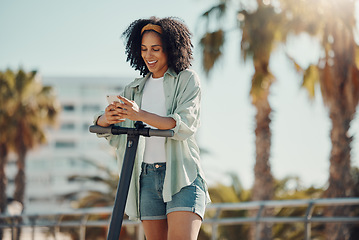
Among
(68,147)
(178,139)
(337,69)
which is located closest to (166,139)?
(178,139)

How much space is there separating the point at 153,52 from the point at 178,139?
0.47m

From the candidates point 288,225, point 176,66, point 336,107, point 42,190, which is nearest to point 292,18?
point 336,107

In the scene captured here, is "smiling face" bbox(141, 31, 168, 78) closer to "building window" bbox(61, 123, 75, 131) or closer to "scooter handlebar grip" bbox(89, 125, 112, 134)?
"scooter handlebar grip" bbox(89, 125, 112, 134)

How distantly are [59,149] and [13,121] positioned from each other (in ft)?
156

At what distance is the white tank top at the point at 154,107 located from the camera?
2.62 meters

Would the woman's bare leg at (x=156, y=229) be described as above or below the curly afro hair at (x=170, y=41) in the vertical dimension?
below

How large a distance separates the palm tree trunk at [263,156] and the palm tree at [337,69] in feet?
4.76

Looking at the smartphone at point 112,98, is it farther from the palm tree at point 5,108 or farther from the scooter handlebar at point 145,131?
the palm tree at point 5,108

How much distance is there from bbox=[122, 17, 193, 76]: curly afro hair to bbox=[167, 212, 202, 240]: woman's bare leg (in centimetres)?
70

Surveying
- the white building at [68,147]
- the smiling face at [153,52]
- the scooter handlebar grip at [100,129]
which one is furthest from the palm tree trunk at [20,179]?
the white building at [68,147]

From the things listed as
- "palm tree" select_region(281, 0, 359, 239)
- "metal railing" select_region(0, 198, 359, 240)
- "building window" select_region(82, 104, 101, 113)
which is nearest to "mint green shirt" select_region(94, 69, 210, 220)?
"metal railing" select_region(0, 198, 359, 240)

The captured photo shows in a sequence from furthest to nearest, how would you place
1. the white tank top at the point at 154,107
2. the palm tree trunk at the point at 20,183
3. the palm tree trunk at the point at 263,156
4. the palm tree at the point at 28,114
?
the palm tree trunk at the point at 20,183, the palm tree at the point at 28,114, the palm tree trunk at the point at 263,156, the white tank top at the point at 154,107

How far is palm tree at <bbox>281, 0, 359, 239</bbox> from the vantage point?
1022 cm

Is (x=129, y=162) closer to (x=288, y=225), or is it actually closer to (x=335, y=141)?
(x=335, y=141)
